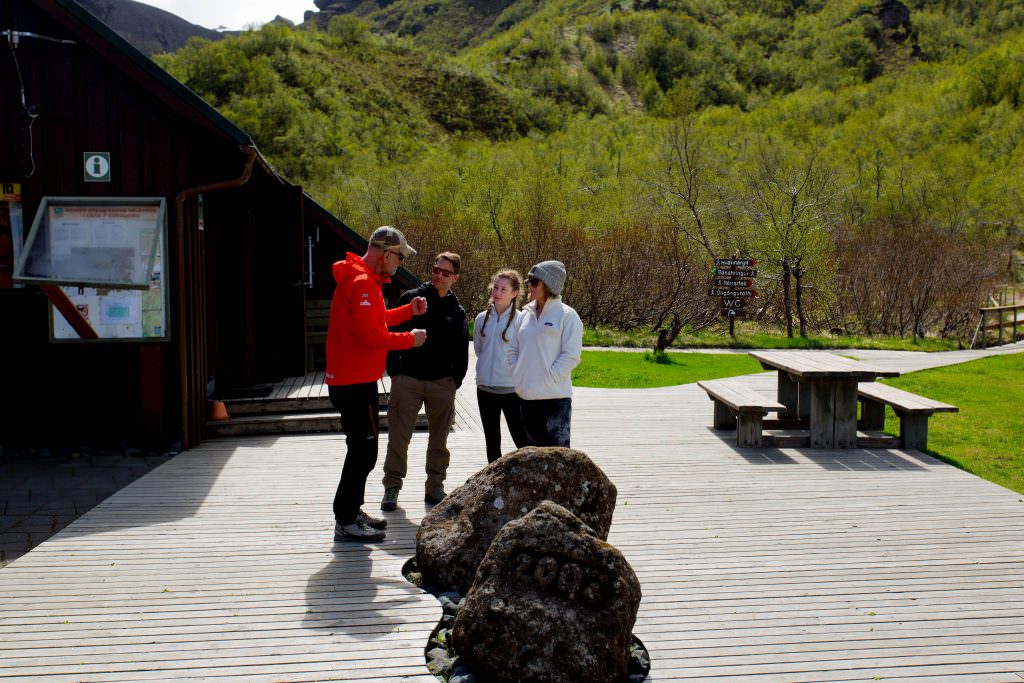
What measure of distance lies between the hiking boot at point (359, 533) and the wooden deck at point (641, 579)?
0.10 meters

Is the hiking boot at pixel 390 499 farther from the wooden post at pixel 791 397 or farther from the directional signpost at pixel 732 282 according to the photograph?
the directional signpost at pixel 732 282

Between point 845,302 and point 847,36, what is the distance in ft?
302

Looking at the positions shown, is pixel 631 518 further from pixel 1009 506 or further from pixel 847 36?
pixel 847 36

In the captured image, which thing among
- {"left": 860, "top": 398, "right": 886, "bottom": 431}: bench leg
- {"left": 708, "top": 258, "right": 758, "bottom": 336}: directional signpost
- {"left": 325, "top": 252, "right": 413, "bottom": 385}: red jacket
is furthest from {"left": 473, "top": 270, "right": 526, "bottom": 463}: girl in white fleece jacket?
{"left": 708, "top": 258, "right": 758, "bottom": 336}: directional signpost

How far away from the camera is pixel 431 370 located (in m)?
6.73

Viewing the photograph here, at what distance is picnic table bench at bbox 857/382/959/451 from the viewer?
9.29 m

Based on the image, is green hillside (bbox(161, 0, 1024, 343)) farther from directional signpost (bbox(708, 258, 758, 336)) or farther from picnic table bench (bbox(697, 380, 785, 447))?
picnic table bench (bbox(697, 380, 785, 447))

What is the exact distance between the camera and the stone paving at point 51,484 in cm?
646

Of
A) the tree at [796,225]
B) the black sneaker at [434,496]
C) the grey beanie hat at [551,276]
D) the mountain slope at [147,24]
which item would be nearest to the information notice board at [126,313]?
the black sneaker at [434,496]

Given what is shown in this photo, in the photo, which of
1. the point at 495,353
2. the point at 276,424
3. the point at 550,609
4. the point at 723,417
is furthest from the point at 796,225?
the point at 550,609

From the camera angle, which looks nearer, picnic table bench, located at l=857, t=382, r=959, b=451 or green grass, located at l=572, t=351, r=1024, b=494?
picnic table bench, located at l=857, t=382, r=959, b=451

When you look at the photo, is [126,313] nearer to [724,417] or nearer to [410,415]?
→ [410,415]

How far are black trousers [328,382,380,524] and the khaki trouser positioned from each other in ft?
2.40

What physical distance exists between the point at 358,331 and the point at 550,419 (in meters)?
1.52
